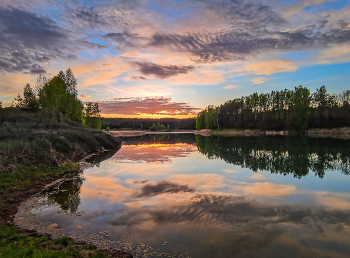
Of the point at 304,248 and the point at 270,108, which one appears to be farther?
the point at 270,108

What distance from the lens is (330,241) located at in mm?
7969

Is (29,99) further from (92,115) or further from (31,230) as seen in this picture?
(31,230)

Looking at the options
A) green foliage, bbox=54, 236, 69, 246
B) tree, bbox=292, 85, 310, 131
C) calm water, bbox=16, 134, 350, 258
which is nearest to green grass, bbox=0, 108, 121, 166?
calm water, bbox=16, 134, 350, 258

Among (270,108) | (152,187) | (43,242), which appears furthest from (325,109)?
(43,242)

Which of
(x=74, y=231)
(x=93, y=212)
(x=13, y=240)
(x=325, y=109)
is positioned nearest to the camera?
(x=13, y=240)

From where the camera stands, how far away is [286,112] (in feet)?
421

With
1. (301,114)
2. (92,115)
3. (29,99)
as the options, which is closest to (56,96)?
(29,99)

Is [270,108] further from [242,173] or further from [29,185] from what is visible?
[29,185]

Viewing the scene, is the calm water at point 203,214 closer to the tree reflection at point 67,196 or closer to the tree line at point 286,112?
the tree reflection at point 67,196

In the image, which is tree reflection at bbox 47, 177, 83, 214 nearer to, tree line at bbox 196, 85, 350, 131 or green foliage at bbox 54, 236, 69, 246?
green foliage at bbox 54, 236, 69, 246

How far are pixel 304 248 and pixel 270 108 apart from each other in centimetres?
14797

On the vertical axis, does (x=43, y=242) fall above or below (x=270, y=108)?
below

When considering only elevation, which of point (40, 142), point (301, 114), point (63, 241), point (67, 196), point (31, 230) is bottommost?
point (67, 196)

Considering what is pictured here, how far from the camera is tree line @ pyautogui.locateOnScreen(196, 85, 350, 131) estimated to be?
9894 centimetres
